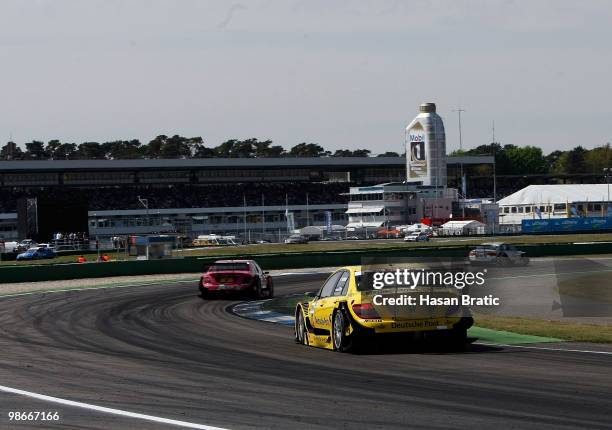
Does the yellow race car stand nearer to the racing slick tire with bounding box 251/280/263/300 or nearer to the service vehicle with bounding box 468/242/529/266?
the racing slick tire with bounding box 251/280/263/300

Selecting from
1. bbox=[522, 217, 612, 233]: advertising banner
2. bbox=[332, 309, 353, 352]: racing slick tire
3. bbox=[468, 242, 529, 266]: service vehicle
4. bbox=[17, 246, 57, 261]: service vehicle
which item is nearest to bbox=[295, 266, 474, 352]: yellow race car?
bbox=[332, 309, 353, 352]: racing slick tire

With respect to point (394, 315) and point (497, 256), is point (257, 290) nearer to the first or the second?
point (394, 315)

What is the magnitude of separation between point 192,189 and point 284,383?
392ft

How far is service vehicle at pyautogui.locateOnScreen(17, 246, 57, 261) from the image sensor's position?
223ft

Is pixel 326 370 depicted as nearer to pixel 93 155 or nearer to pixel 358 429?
pixel 358 429

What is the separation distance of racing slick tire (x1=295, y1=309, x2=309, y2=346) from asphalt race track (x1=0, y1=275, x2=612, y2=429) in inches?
8.8

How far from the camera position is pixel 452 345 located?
16.0 metres

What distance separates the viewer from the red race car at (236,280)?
30.7 meters

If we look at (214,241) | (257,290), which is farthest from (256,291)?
(214,241)

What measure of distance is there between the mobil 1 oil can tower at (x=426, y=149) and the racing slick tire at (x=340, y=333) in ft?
396

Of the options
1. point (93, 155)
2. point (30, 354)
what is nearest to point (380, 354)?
point (30, 354)

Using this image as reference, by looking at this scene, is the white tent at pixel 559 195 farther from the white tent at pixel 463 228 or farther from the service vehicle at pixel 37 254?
the service vehicle at pixel 37 254

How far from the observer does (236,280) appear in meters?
30.7

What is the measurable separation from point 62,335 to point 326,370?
850cm
